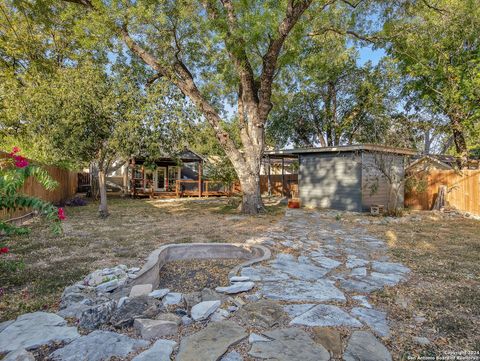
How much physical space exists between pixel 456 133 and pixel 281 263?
1371cm

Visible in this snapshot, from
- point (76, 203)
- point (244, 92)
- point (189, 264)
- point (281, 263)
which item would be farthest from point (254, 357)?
point (76, 203)

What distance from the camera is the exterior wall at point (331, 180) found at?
11.9 metres

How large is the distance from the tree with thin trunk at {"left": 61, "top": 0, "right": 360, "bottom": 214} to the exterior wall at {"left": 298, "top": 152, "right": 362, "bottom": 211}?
3908mm

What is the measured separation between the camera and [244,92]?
10570 mm

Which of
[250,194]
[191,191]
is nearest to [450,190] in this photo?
[250,194]

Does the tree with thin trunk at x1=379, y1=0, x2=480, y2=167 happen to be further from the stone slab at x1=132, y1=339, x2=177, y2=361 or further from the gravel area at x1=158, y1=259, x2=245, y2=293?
the stone slab at x1=132, y1=339, x2=177, y2=361

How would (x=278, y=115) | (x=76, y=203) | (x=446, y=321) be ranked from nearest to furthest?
(x=446, y=321)
(x=76, y=203)
(x=278, y=115)

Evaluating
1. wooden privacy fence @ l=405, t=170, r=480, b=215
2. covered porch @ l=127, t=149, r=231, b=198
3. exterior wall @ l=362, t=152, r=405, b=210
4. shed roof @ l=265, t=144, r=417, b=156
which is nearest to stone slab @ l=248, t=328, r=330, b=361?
exterior wall @ l=362, t=152, r=405, b=210

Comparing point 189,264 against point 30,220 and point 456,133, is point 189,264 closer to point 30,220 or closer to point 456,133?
point 30,220

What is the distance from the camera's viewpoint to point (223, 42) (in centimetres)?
1029

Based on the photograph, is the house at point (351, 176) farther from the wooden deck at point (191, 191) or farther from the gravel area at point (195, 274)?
the gravel area at point (195, 274)

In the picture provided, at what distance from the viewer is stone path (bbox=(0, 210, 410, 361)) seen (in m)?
2.12

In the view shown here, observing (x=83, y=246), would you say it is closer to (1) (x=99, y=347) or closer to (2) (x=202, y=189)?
(1) (x=99, y=347)

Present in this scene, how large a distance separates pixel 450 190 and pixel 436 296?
33.8ft
